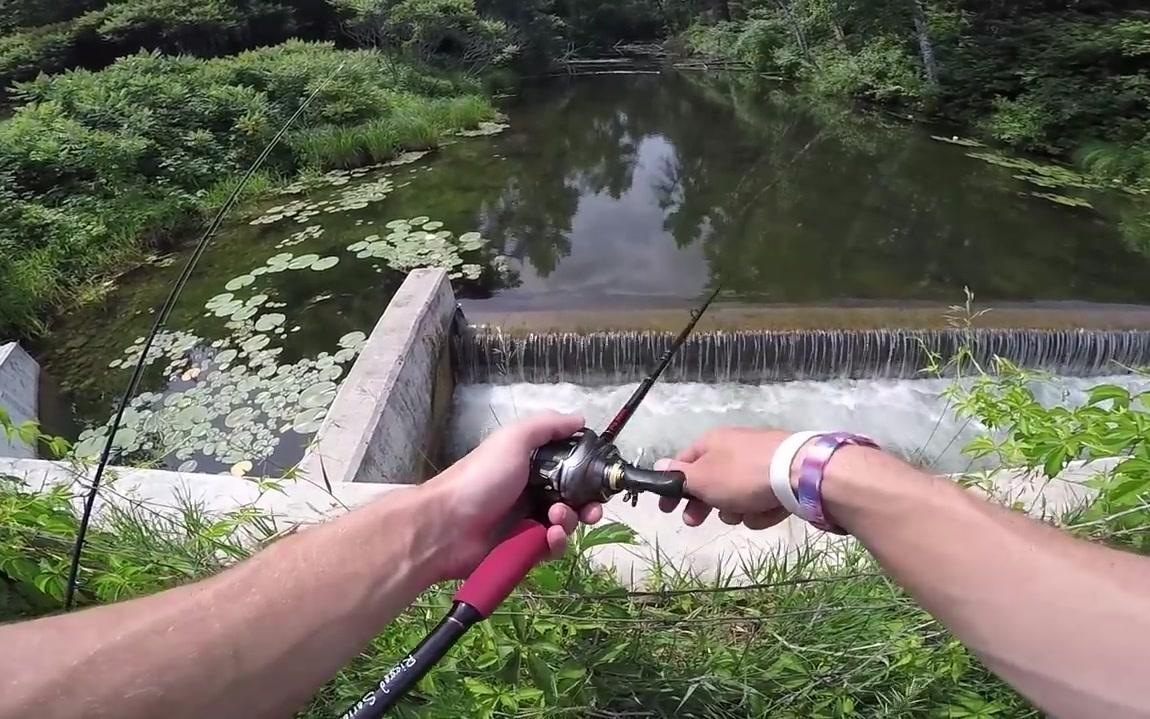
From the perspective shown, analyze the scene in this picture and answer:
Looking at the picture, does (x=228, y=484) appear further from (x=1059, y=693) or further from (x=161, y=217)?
(x=161, y=217)

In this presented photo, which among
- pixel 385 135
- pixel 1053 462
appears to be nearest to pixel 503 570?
pixel 1053 462

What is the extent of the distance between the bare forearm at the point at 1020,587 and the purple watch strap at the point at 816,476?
0.05 m

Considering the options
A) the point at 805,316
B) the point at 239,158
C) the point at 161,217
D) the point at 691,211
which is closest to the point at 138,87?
the point at 239,158

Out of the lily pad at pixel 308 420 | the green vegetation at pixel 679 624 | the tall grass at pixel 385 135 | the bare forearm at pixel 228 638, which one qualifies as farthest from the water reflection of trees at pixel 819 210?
the bare forearm at pixel 228 638

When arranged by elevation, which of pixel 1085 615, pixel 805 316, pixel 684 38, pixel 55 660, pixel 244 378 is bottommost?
pixel 244 378

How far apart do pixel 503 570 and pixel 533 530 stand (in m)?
0.11

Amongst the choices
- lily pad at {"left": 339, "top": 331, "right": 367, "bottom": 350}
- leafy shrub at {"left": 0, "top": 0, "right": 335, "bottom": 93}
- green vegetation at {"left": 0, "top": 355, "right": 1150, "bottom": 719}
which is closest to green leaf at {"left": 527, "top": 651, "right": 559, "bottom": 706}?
green vegetation at {"left": 0, "top": 355, "right": 1150, "bottom": 719}

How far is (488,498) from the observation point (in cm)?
123

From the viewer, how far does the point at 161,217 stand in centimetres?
777

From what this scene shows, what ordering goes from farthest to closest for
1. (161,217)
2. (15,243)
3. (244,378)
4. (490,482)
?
(161,217) → (15,243) → (244,378) → (490,482)

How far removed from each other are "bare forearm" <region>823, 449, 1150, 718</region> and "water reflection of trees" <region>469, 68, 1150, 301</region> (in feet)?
11.7

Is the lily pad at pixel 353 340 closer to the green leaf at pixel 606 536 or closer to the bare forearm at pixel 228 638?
Answer: the green leaf at pixel 606 536

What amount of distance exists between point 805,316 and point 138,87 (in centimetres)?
891

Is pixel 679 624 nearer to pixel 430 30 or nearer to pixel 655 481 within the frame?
pixel 655 481
